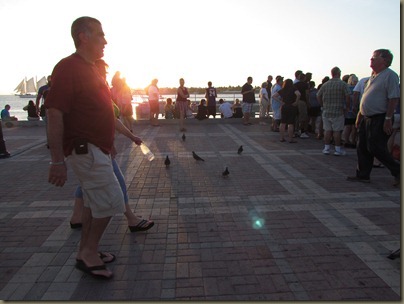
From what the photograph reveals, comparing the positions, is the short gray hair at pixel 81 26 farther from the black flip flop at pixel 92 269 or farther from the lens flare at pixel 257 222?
the lens flare at pixel 257 222

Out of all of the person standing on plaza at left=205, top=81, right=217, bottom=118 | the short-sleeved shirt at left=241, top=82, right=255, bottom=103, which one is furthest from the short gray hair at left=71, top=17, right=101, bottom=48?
the person standing on plaza at left=205, top=81, right=217, bottom=118

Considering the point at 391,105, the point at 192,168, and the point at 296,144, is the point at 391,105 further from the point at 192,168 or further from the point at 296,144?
the point at 296,144

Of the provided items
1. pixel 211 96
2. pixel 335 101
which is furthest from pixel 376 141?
pixel 211 96

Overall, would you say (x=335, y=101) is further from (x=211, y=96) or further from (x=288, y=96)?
(x=211, y=96)

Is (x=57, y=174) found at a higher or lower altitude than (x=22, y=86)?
lower

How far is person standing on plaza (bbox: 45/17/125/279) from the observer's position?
2418 millimetres

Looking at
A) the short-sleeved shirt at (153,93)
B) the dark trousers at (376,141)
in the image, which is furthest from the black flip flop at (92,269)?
the short-sleeved shirt at (153,93)

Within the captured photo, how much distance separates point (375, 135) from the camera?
16.8ft

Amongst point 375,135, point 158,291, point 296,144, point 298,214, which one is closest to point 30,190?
point 158,291

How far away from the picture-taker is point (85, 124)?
2.54 m

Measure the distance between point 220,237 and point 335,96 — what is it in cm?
527

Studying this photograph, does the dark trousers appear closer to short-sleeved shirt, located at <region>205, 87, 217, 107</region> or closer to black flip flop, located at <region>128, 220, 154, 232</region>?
black flip flop, located at <region>128, 220, 154, 232</region>

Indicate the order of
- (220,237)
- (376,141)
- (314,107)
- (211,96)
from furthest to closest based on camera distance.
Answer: (211,96), (314,107), (376,141), (220,237)

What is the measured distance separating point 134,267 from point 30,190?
10.6 ft
